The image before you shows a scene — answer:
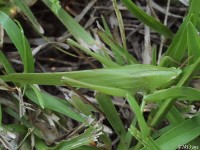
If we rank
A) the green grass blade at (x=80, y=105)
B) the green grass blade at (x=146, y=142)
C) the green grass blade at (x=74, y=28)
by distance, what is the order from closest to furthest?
1. the green grass blade at (x=146, y=142)
2. the green grass blade at (x=80, y=105)
3. the green grass blade at (x=74, y=28)

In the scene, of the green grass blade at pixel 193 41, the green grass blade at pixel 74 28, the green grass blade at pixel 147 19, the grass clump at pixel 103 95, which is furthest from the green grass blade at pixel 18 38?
the green grass blade at pixel 193 41

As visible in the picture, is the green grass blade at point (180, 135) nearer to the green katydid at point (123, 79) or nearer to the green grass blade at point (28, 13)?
the green katydid at point (123, 79)

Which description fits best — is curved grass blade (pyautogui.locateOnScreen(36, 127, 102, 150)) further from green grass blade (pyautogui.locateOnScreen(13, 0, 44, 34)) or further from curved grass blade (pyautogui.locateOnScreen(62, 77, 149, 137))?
green grass blade (pyautogui.locateOnScreen(13, 0, 44, 34))

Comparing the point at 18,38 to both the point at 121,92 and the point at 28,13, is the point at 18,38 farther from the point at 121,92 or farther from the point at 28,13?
the point at 121,92

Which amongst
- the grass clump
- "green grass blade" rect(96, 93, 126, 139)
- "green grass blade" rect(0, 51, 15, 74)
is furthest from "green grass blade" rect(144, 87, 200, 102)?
"green grass blade" rect(0, 51, 15, 74)

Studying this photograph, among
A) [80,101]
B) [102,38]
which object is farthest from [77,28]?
[80,101]

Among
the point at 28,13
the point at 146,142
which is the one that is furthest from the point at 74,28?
the point at 146,142

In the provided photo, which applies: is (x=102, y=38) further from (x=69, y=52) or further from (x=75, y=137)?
(x=75, y=137)
